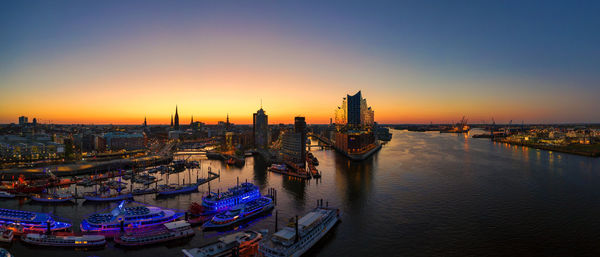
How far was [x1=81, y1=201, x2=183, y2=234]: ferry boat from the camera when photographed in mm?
22844

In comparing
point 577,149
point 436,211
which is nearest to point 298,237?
point 436,211

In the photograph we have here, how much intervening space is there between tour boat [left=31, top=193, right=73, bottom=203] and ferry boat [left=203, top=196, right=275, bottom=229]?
2043 centimetres

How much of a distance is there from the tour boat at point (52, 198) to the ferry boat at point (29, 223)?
299 inches

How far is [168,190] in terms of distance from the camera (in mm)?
36250

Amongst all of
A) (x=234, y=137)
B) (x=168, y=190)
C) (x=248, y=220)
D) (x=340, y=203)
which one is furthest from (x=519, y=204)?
(x=234, y=137)

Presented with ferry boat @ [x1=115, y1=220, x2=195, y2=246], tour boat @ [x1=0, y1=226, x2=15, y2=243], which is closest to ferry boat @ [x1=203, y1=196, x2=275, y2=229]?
ferry boat @ [x1=115, y1=220, x2=195, y2=246]

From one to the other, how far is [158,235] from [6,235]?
11.5 metres

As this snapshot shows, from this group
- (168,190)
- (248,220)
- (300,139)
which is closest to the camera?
(248,220)

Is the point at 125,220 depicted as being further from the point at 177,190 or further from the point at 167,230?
the point at 177,190

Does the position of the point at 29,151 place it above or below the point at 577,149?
above

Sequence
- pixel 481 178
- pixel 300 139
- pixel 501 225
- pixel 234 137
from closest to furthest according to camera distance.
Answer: pixel 501 225
pixel 481 178
pixel 300 139
pixel 234 137

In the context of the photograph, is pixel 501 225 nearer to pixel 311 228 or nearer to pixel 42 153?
pixel 311 228

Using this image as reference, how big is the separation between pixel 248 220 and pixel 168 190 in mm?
15564

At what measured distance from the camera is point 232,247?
19.4 meters
